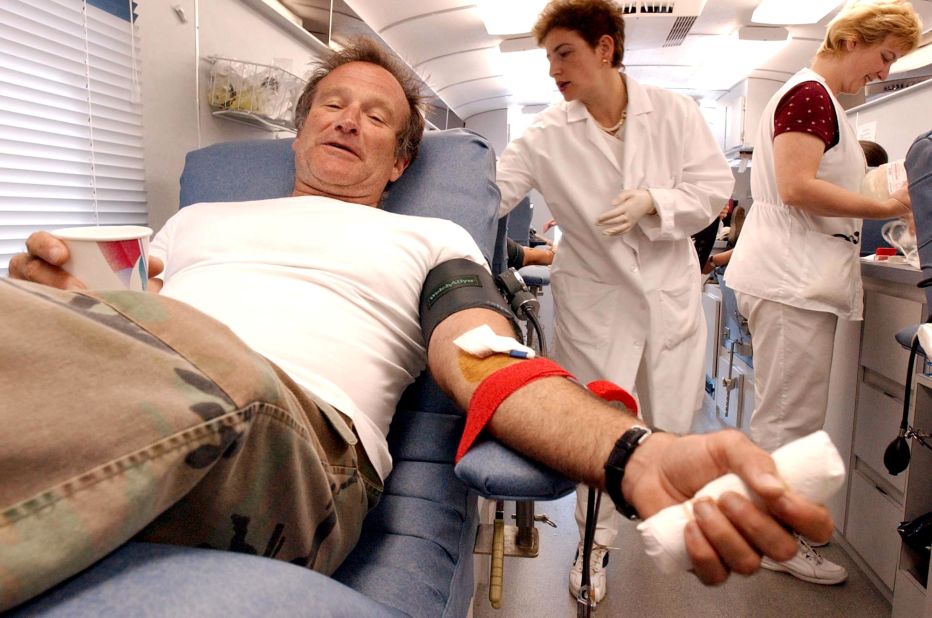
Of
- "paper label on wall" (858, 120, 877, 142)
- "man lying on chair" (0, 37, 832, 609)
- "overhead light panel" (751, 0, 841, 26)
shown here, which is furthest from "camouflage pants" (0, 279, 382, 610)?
"overhead light panel" (751, 0, 841, 26)

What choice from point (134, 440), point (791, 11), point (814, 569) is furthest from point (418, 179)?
point (791, 11)

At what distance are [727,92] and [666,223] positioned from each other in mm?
5861

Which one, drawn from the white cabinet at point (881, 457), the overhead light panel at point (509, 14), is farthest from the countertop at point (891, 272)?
the overhead light panel at point (509, 14)

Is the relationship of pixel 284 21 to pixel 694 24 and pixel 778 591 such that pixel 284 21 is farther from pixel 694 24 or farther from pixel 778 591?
pixel 694 24

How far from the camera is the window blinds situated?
1.27m

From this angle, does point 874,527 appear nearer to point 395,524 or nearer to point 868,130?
point 395,524

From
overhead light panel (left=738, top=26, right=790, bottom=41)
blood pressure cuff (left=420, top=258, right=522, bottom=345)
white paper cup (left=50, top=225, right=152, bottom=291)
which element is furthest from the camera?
overhead light panel (left=738, top=26, right=790, bottom=41)

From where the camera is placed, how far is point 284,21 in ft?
7.69

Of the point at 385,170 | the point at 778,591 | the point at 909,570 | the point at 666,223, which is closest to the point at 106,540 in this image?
the point at 385,170

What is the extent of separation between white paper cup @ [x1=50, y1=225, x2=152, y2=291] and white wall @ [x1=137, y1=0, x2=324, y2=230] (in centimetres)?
91

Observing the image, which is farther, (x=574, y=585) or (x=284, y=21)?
(x=284, y=21)

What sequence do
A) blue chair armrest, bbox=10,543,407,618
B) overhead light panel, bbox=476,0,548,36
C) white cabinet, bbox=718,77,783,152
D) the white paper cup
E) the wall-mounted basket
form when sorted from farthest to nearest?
1. white cabinet, bbox=718,77,783,152
2. overhead light panel, bbox=476,0,548,36
3. the wall-mounted basket
4. the white paper cup
5. blue chair armrest, bbox=10,543,407,618

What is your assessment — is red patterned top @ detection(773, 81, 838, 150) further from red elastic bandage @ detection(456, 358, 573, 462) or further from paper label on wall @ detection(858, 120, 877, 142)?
paper label on wall @ detection(858, 120, 877, 142)

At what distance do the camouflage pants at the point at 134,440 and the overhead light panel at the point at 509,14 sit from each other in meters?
3.92
